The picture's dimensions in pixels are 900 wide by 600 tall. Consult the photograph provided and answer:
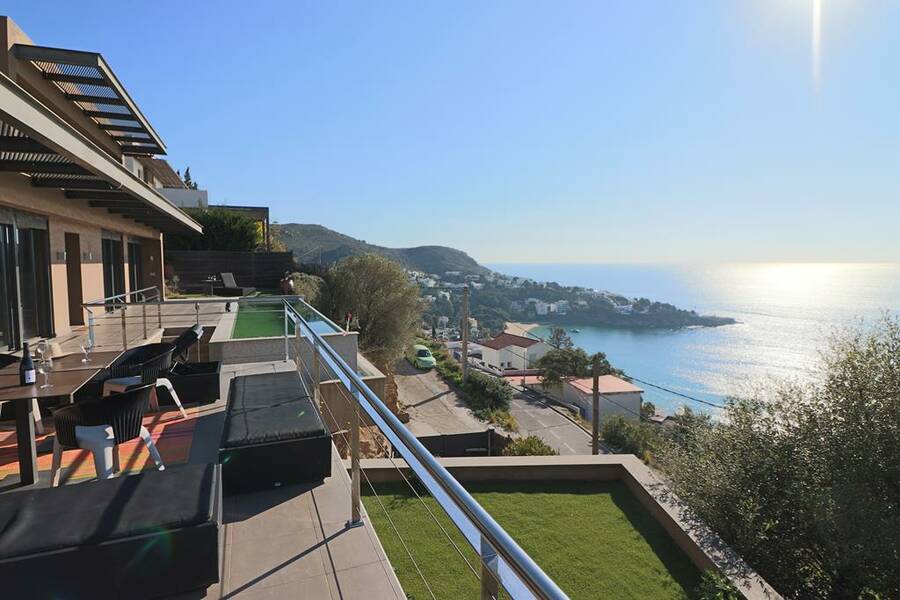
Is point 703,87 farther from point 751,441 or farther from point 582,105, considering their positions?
point 751,441

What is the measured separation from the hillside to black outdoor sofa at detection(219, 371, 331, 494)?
107ft

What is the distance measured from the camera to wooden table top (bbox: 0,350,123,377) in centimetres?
437

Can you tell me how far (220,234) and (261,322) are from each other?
18386 mm

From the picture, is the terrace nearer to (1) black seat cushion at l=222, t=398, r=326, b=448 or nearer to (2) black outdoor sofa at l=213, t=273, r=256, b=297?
(1) black seat cushion at l=222, t=398, r=326, b=448

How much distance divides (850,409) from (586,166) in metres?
28.4

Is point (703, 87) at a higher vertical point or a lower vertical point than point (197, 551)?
higher

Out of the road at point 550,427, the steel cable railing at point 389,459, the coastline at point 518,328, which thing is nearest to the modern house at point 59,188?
the steel cable railing at point 389,459

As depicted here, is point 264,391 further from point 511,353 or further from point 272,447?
point 511,353

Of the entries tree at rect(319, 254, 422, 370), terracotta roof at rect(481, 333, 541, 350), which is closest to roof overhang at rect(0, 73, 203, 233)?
tree at rect(319, 254, 422, 370)

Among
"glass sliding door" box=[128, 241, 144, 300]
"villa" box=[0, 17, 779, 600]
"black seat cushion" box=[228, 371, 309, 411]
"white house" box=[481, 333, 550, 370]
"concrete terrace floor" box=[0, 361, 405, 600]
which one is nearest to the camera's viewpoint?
"villa" box=[0, 17, 779, 600]

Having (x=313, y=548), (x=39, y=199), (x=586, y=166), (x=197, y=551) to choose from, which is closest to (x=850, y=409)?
(x=313, y=548)

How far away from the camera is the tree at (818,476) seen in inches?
252

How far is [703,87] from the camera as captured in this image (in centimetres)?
1847

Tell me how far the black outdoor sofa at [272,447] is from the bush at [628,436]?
891 inches
